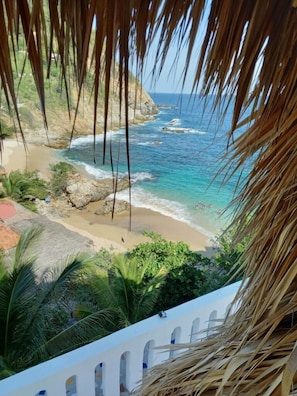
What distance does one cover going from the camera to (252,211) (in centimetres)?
71

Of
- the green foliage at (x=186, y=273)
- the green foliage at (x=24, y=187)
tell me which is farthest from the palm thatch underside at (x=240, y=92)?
the green foliage at (x=24, y=187)

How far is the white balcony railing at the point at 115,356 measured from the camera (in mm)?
1114

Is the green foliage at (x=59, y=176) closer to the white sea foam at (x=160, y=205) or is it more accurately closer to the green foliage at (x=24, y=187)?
the green foliage at (x=24, y=187)

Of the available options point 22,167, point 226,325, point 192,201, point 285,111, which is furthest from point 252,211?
point 22,167

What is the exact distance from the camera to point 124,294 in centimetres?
429

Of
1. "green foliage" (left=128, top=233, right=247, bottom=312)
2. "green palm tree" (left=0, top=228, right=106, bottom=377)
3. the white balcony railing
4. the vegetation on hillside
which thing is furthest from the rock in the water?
the white balcony railing

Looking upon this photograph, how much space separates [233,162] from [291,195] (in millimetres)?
136

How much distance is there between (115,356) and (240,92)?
3.51ft

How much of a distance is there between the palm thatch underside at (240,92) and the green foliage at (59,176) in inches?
445

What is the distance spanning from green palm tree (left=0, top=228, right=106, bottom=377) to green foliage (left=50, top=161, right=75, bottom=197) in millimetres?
7716

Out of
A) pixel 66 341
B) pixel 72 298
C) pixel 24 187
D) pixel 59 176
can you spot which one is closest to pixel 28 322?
pixel 66 341

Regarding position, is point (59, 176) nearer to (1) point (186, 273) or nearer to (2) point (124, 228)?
(2) point (124, 228)

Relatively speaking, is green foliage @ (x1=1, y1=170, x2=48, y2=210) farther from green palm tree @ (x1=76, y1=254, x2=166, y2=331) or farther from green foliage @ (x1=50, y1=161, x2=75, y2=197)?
green palm tree @ (x1=76, y1=254, x2=166, y2=331)

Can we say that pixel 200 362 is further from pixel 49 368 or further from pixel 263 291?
pixel 49 368
